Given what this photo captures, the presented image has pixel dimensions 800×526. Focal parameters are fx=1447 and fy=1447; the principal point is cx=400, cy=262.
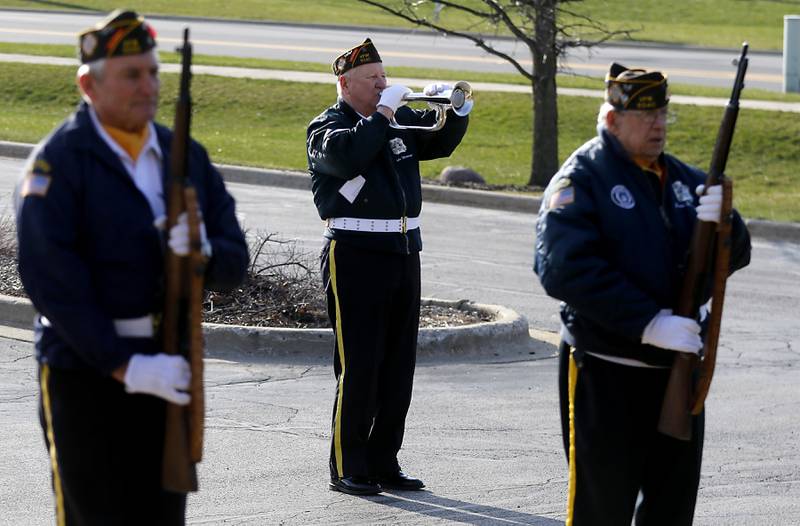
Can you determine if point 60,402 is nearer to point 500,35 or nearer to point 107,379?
point 107,379

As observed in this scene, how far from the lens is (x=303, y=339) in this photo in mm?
8984

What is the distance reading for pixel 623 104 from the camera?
4.75 m

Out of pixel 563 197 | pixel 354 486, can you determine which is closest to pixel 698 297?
pixel 563 197

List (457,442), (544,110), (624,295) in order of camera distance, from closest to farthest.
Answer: (624,295), (457,442), (544,110)

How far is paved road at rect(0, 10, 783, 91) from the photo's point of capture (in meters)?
28.8

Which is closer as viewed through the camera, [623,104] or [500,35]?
[623,104]

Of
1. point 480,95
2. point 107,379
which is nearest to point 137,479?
point 107,379

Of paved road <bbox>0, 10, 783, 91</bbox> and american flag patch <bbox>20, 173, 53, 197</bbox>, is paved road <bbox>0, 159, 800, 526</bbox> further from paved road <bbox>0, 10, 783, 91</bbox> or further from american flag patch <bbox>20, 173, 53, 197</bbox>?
paved road <bbox>0, 10, 783, 91</bbox>

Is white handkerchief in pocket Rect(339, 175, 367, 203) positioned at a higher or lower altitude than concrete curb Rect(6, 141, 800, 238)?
higher

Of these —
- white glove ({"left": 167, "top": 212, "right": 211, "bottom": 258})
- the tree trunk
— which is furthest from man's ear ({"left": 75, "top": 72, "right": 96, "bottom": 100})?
the tree trunk

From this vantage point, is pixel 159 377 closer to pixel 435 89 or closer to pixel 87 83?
pixel 87 83

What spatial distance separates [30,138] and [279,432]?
12712 mm

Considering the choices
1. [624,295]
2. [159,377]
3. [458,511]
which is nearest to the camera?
[159,377]

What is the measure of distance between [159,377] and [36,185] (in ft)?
2.09
